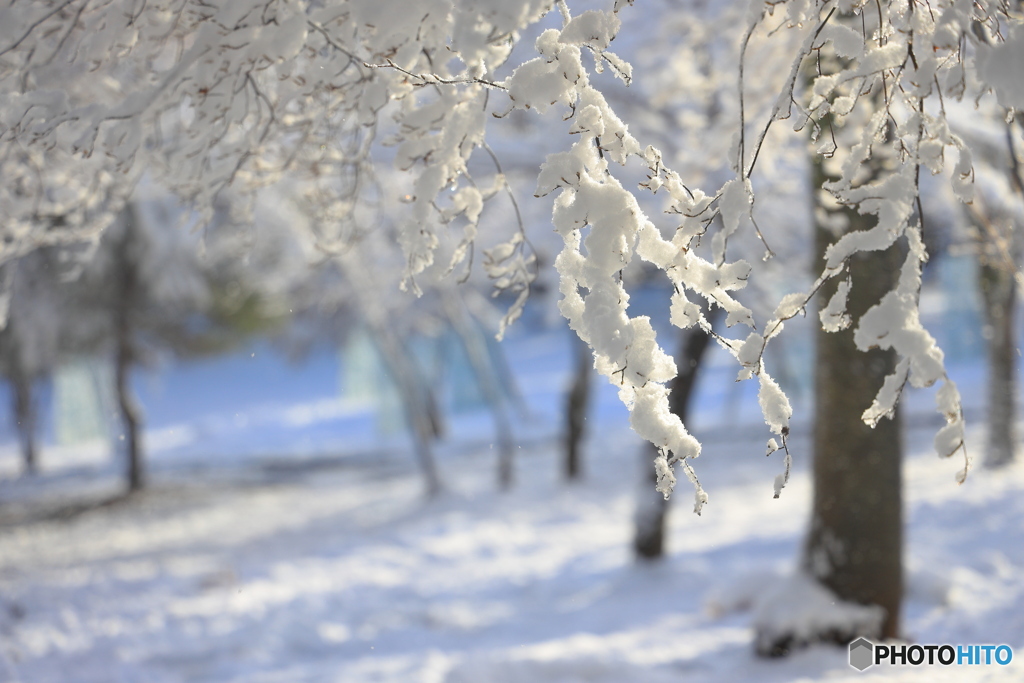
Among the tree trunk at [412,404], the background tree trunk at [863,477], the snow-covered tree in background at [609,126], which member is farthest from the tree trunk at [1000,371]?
the snow-covered tree in background at [609,126]

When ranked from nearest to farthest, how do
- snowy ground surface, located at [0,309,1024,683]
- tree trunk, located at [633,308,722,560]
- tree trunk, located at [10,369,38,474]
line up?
snowy ground surface, located at [0,309,1024,683]
tree trunk, located at [633,308,722,560]
tree trunk, located at [10,369,38,474]

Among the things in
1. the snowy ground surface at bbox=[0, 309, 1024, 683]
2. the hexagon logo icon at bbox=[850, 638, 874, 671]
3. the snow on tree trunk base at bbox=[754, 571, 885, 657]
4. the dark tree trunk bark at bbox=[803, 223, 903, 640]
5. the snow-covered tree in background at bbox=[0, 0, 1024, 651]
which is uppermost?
the snow-covered tree in background at bbox=[0, 0, 1024, 651]

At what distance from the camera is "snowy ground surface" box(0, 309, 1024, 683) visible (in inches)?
179

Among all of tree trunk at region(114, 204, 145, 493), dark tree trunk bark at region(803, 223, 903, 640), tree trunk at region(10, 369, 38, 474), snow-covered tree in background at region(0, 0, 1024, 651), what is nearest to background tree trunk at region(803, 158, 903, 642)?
dark tree trunk bark at region(803, 223, 903, 640)

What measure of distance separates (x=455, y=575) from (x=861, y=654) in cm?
471

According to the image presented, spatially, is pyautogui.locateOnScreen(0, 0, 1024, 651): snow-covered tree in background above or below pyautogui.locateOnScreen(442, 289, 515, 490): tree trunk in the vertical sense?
above

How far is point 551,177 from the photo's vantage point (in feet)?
5.64

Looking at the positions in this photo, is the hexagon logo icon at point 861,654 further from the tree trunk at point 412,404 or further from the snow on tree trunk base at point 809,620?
the tree trunk at point 412,404

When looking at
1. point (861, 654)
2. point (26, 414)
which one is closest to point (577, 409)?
point (861, 654)

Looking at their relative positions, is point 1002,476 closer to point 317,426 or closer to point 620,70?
point 620,70

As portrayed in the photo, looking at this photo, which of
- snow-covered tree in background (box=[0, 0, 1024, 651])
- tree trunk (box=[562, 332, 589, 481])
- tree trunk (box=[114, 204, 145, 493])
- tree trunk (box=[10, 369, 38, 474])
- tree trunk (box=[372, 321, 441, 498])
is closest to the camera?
snow-covered tree in background (box=[0, 0, 1024, 651])

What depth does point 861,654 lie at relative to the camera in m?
4.02

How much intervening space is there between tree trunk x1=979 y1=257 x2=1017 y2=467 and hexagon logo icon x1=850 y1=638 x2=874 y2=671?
651 centimetres

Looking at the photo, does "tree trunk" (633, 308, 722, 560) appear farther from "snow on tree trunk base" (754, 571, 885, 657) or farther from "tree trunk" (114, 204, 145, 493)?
"tree trunk" (114, 204, 145, 493)
